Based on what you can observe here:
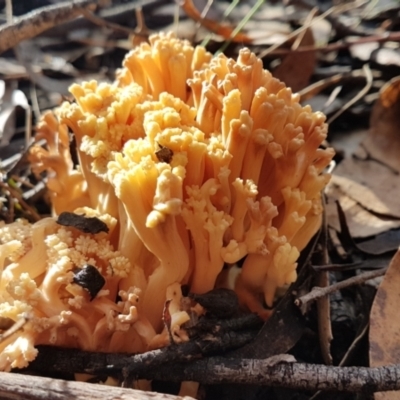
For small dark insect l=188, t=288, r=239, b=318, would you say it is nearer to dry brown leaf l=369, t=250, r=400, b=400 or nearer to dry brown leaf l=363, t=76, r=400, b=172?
dry brown leaf l=369, t=250, r=400, b=400

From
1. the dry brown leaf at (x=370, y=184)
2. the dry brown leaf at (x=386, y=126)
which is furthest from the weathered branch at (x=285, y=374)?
the dry brown leaf at (x=386, y=126)

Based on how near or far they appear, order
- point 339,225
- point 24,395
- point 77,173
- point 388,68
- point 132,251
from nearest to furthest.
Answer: point 24,395 < point 132,251 < point 77,173 < point 339,225 < point 388,68

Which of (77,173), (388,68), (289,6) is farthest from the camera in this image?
(289,6)

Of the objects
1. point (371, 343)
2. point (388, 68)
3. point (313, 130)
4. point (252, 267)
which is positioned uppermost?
point (313, 130)

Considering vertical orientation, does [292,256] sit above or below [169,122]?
below

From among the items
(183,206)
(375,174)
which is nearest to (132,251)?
(183,206)

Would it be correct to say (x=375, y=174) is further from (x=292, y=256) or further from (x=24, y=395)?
(x=24, y=395)

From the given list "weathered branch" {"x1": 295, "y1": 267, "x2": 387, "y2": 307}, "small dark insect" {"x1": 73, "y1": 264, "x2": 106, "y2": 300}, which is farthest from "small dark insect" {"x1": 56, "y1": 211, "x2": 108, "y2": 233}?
"weathered branch" {"x1": 295, "y1": 267, "x2": 387, "y2": 307}
